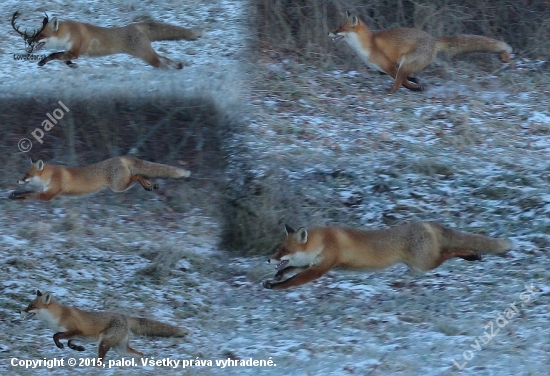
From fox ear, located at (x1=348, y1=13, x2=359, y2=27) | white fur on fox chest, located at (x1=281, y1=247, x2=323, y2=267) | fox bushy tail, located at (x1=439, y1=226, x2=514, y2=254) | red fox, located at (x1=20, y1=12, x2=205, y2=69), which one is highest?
fox ear, located at (x1=348, y1=13, x2=359, y2=27)

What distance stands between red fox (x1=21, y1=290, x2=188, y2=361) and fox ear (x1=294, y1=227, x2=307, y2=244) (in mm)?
1504

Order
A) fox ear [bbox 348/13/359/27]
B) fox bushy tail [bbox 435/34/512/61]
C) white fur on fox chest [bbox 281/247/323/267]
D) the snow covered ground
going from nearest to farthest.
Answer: the snow covered ground
white fur on fox chest [bbox 281/247/323/267]
fox ear [bbox 348/13/359/27]
fox bushy tail [bbox 435/34/512/61]

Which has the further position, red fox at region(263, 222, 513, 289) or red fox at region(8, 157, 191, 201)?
red fox at region(8, 157, 191, 201)

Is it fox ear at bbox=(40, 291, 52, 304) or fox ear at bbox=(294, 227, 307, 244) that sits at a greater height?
fox ear at bbox=(294, 227, 307, 244)

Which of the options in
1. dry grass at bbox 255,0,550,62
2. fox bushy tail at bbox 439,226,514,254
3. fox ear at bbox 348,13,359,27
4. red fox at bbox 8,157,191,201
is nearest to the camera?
fox bushy tail at bbox 439,226,514,254

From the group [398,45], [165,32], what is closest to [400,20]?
[398,45]

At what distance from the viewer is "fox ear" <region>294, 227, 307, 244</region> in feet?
26.5

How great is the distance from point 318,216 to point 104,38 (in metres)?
3.89

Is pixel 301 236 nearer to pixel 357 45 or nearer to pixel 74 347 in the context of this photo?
pixel 74 347

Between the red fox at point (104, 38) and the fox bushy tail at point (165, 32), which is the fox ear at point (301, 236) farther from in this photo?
the fox bushy tail at point (165, 32)

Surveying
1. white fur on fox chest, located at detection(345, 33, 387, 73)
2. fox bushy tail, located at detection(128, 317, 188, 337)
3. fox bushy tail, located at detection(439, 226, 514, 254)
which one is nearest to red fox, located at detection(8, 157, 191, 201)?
fox bushy tail, located at detection(128, 317, 188, 337)

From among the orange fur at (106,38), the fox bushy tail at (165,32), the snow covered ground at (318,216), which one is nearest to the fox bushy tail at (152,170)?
the snow covered ground at (318,216)

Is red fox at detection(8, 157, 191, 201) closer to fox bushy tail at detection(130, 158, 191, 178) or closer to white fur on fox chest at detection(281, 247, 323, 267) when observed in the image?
fox bushy tail at detection(130, 158, 191, 178)

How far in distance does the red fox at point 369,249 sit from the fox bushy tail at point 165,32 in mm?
4961
